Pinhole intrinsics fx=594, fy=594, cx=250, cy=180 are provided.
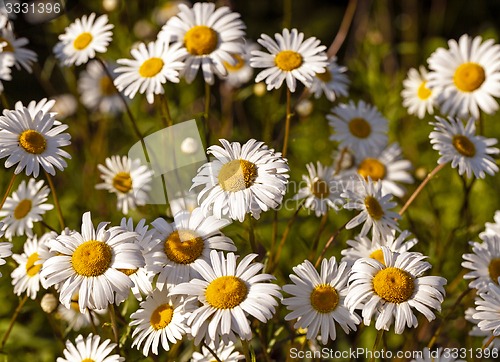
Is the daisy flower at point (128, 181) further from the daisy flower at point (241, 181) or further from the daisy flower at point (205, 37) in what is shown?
the daisy flower at point (241, 181)

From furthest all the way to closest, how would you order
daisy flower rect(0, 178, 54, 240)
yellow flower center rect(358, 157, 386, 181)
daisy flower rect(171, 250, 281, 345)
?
yellow flower center rect(358, 157, 386, 181), daisy flower rect(0, 178, 54, 240), daisy flower rect(171, 250, 281, 345)

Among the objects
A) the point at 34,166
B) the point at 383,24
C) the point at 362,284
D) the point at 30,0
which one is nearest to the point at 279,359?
the point at 362,284

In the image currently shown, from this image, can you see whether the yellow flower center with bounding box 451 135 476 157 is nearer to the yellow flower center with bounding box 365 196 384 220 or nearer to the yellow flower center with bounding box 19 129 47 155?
the yellow flower center with bounding box 365 196 384 220

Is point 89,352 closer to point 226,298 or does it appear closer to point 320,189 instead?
point 226,298

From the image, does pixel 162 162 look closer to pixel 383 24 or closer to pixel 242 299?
pixel 242 299

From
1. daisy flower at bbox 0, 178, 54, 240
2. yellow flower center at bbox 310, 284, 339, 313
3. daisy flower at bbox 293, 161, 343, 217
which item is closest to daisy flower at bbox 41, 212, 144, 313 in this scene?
daisy flower at bbox 0, 178, 54, 240
